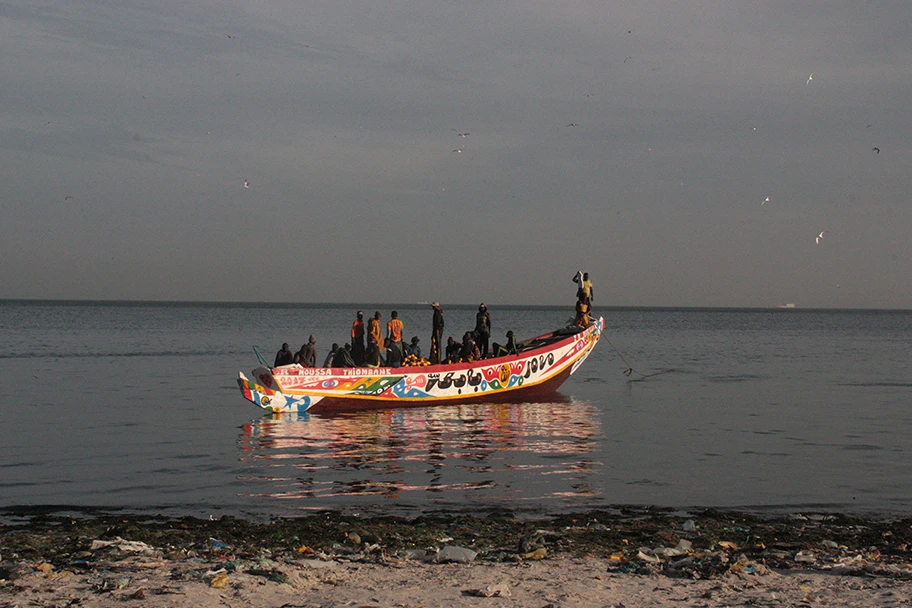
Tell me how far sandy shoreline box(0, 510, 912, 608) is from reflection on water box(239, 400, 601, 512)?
5.04 feet

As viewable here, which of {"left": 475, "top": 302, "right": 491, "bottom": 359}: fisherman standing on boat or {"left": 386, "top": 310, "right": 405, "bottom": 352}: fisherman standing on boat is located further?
{"left": 475, "top": 302, "right": 491, "bottom": 359}: fisherman standing on boat

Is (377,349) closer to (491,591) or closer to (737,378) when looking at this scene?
(491,591)

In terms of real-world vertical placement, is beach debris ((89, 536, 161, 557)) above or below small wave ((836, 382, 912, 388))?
below

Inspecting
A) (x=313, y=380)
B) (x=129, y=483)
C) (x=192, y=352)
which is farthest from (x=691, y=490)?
(x=192, y=352)

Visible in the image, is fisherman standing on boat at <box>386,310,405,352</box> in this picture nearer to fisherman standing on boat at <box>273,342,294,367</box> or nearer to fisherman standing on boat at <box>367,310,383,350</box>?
fisherman standing on boat at <box>367,310,383,350</box>

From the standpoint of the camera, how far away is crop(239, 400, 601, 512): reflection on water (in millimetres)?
12633

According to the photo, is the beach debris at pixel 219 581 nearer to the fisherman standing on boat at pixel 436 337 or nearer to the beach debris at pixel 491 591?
the beach debris at pixel 491 591

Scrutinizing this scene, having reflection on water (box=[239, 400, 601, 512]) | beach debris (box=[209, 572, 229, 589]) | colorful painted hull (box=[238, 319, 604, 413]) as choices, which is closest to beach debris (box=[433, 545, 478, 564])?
beach debris (box=[209, 572, 229, 589])

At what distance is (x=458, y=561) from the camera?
8.59 meters

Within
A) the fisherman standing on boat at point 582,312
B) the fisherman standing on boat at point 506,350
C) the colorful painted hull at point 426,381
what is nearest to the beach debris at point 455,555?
the colorful painted hull at point 426,381

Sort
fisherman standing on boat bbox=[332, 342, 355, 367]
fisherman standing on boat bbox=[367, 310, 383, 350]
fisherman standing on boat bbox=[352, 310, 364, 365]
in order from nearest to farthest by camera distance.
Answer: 1. fisherman standing on boat bbox=[367, 310, 383, 350]
2. fisherman standing on boat bbox=[332, 342, 355, 367]
3. fisherman standing on boat bbox=[352, 310, 364, 365]

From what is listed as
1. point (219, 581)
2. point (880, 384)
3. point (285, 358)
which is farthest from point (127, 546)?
point (880, 384)

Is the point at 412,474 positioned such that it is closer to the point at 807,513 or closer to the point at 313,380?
the point at 807,513

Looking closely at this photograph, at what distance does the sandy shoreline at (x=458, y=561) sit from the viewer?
7371 millimetres
